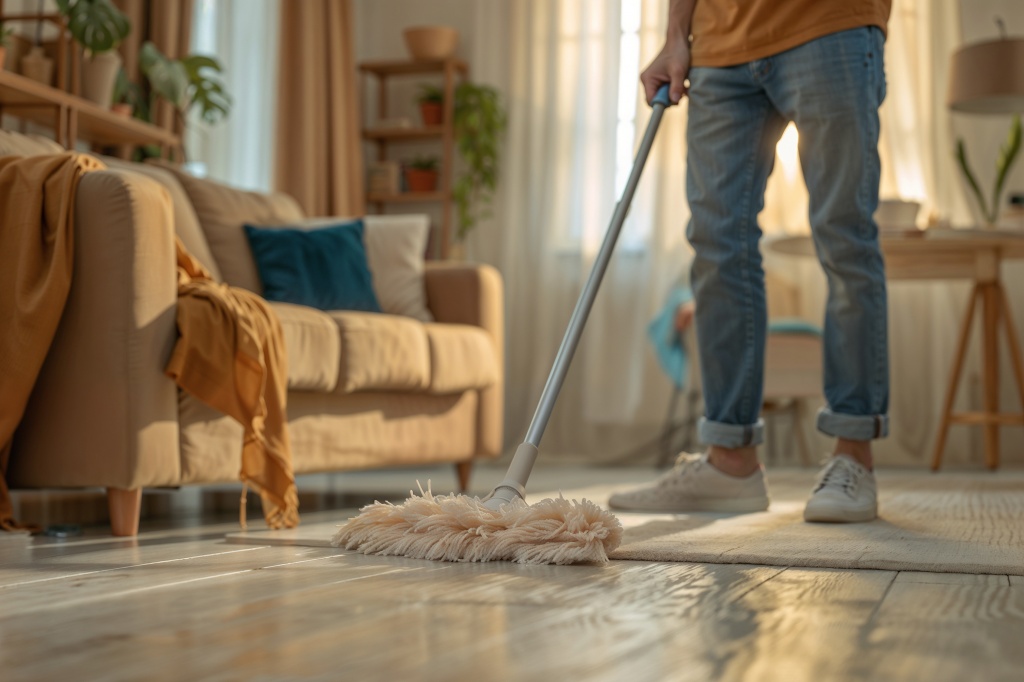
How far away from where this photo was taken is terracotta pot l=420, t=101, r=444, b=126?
502 cm

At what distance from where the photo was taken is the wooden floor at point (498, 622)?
74 cm

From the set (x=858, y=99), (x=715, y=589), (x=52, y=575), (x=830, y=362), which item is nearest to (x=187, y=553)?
(x=52, y=575)

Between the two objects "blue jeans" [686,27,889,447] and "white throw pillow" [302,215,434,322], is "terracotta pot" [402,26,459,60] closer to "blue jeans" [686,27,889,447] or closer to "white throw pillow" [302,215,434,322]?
"white throw pillow" [302,215,434,322]

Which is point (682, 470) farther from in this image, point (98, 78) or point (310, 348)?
point (98, 78)

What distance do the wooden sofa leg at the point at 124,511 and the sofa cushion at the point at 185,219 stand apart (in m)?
1.17

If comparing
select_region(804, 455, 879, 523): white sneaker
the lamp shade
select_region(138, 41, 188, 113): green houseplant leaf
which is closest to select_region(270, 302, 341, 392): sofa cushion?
select_region(804, 455, 879, 523): white sneaker

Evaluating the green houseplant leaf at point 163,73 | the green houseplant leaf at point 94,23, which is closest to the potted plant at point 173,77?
the green houseplant leaf at point 163,73

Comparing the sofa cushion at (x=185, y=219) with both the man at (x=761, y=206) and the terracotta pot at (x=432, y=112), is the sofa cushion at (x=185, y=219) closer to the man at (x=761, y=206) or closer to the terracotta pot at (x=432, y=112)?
the man at (x=761, y=206)

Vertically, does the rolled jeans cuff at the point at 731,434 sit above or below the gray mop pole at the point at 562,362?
below

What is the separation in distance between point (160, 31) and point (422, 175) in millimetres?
1243

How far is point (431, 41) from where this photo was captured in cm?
498

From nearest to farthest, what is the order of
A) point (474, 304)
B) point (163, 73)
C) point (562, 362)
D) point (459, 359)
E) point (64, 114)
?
1. point (562, 362)
2. point (459, 359)
3. point (474, 304)
4. point (64, 114)
5. point (163, 73)

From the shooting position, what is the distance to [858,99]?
1.83 meters

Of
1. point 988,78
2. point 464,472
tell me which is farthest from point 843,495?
point 988,78
